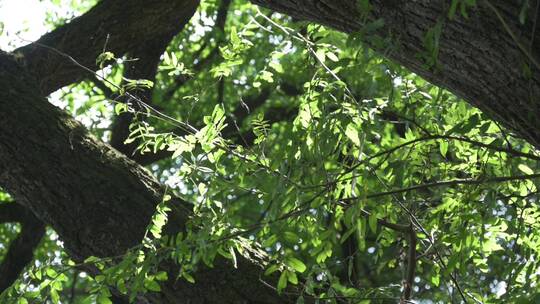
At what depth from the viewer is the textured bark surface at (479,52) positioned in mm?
2379

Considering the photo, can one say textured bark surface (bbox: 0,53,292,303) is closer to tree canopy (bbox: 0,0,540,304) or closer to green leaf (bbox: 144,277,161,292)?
tree canopy (bbox: 0,0,540,304)

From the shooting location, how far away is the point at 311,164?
2861 mm

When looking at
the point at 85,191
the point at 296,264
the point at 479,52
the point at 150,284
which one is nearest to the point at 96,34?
the point at 85,191

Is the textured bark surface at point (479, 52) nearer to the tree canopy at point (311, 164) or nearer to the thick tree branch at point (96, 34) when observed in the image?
the tree canopy at point (311, 164)

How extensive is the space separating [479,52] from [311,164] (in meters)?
0.72

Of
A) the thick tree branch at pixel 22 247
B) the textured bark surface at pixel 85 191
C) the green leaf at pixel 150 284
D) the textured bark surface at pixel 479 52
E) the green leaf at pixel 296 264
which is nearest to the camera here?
the textured bark surface at pixel 479 52

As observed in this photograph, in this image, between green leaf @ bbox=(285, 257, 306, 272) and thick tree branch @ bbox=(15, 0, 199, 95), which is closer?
green leaf @ bbox=(285, 257, 306, 272)

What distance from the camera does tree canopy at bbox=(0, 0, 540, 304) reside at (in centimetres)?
251

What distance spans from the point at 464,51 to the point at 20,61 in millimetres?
3429

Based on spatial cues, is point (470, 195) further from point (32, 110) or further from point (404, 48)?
point (32, 110)

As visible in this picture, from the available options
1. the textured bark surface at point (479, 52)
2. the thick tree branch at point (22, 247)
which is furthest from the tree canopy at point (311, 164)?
the thick tree branch at point (22, 247)

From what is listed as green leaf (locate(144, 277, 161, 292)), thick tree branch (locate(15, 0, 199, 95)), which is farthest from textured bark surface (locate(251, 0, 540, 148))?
thick tree branch (locate(15, 0, 199, 95))

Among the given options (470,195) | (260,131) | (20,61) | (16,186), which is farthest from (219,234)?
(20,61)

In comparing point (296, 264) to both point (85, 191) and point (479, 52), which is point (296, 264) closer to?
point (479, 52)
